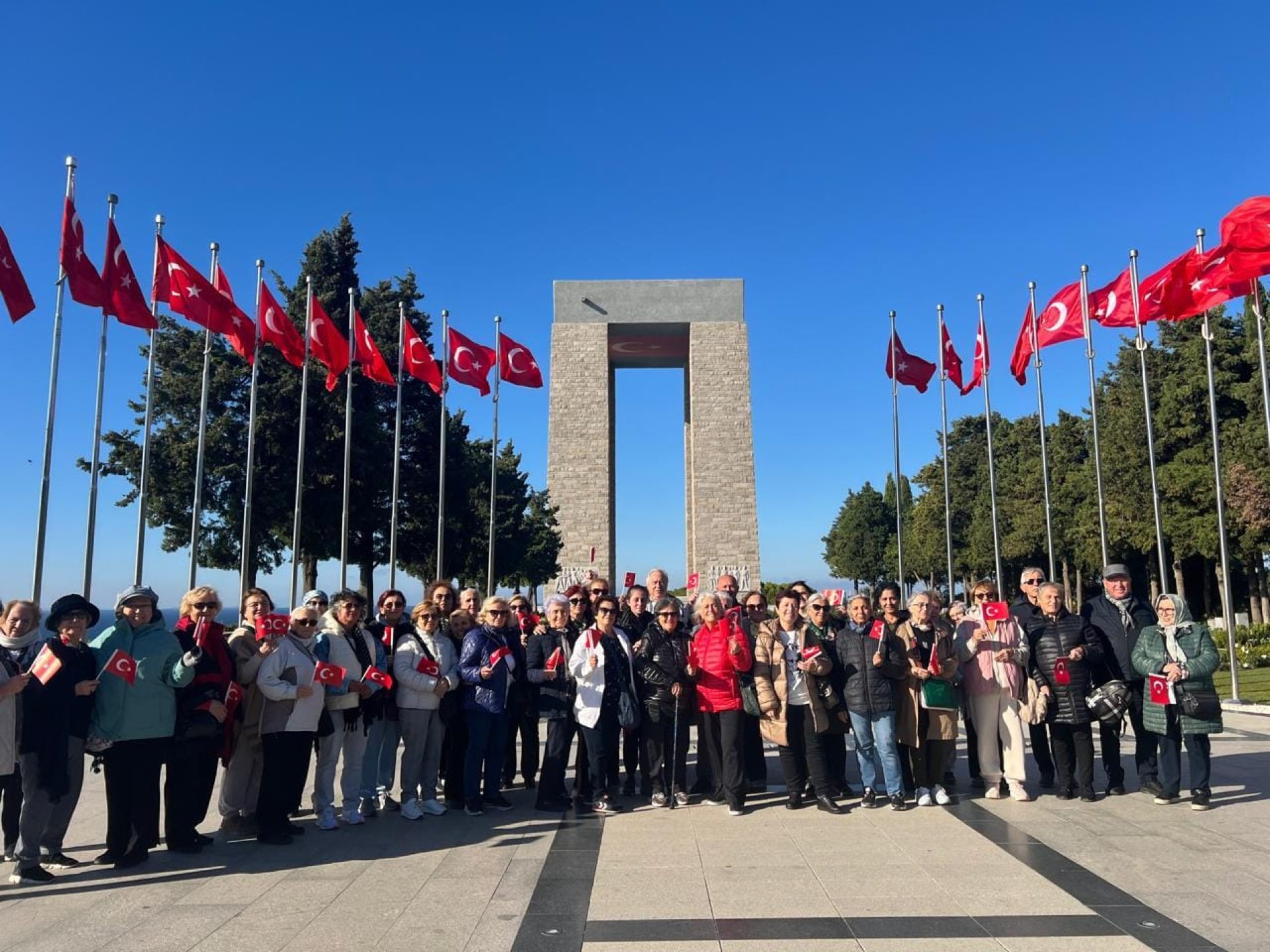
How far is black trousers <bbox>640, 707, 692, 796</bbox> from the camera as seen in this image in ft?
23.6

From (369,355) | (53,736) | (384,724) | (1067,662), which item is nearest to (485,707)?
(384,724)

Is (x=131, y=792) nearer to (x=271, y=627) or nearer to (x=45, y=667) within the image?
(x=45, y=667)

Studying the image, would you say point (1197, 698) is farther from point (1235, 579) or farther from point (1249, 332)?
point (1235, 579)

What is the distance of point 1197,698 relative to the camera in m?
6.63

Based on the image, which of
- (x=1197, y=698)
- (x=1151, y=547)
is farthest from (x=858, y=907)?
(x=1151, y=547)

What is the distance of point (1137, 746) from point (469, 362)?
44.0 feet

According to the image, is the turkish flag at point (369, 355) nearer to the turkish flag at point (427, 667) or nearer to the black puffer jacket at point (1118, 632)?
the turkish flag at point (427, 667)

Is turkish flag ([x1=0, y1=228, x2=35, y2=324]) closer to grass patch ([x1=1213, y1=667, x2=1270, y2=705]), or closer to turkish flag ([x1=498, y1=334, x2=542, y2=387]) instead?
turkish flag ([x1=498, y1=334, x2=542, y2=387])

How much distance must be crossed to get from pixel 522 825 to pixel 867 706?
268cm

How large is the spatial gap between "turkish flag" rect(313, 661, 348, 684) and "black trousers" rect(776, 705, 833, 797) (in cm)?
326

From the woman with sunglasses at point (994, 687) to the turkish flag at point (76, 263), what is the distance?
9.64 metres

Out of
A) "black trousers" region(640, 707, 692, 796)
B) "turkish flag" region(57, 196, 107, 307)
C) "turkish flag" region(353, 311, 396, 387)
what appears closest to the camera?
"black trousers" region(640, 707, 692, 796)

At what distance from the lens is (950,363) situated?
1811 centimetres

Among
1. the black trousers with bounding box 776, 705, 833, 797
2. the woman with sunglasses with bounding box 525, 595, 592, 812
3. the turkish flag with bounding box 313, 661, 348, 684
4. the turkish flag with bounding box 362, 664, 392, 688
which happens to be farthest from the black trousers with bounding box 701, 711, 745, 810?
the turkish flag with bounding box 313, 661, 348, 684
